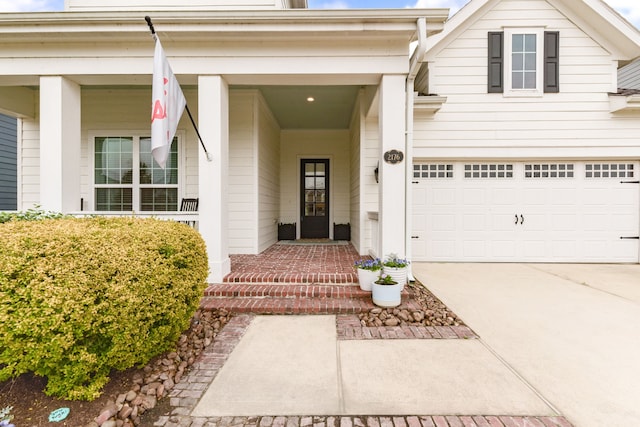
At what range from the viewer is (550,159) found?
534 centimetres

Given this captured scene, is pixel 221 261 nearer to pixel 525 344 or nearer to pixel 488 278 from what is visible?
pixel 525 344

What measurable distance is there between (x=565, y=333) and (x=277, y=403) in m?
2.61

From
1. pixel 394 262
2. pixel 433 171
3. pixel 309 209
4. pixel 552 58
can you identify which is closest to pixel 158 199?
pixel 309 209

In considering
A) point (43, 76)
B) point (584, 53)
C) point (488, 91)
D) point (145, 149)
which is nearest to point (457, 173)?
→ point (488, 91)

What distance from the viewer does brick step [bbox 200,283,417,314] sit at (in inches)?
123

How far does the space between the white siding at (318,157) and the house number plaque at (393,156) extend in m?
4.07

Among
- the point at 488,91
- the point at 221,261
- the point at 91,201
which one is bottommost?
the point at 221,261

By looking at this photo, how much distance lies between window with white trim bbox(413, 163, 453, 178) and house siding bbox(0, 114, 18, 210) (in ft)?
33.2

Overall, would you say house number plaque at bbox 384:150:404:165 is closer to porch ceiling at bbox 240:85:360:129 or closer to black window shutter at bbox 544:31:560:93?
porch ceiling at bbox 240:85:360:129

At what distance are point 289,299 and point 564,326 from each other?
272 centimetres

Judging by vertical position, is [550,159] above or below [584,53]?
below

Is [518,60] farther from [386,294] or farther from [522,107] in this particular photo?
[386,294]

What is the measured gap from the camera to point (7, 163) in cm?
775

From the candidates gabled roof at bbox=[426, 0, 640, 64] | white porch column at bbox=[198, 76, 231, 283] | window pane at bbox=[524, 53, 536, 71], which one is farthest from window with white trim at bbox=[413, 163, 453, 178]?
white porch column at bbox=[198, 76, 231, 283]
